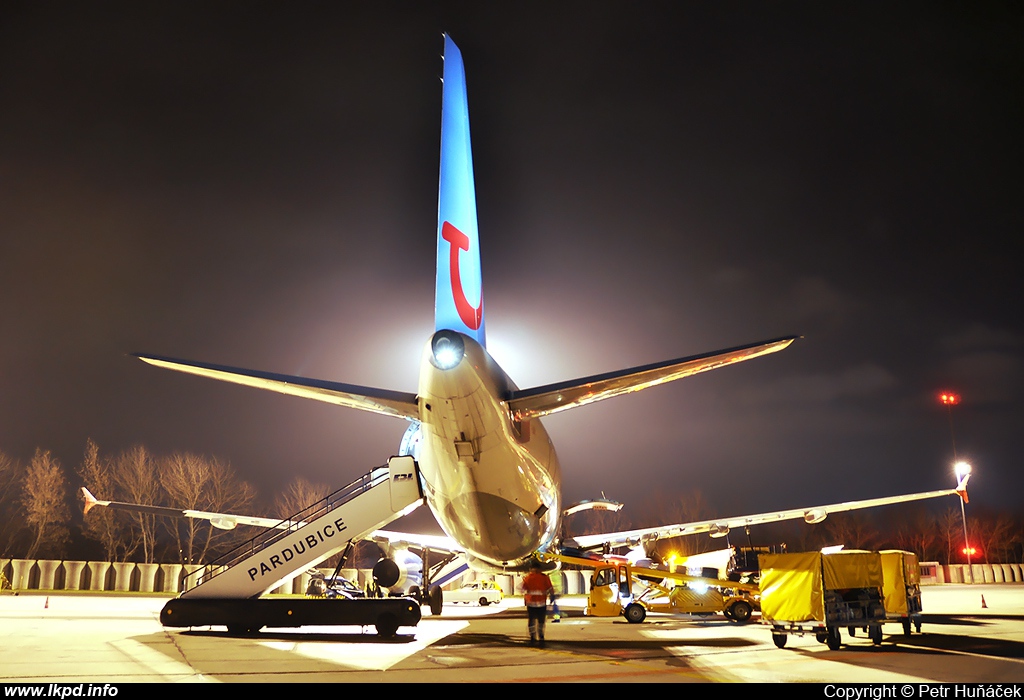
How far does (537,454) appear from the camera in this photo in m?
14.4

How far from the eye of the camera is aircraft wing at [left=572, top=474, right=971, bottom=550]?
2835 centimetres

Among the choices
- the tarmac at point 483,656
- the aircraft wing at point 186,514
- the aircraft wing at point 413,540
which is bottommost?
the tarmac at point 483,656

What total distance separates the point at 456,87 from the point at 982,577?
78.2 m

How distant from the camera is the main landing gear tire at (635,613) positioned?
24.1 m

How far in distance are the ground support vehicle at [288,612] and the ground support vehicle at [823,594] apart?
25.6ft

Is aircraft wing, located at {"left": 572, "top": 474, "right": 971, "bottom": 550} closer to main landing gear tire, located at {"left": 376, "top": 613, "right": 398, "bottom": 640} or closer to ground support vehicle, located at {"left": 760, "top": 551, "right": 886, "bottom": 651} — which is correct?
ground support vehicle, located at {"left": 760, "top": 551, "right": 886, "bottom": 651}

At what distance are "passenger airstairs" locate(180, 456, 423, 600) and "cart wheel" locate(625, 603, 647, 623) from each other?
33.7 feet

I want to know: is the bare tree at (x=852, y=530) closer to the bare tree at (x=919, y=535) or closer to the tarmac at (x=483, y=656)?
the bare tree at (x=919, y=535)

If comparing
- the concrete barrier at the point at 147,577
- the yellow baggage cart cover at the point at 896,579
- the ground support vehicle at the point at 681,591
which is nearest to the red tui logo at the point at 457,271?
the yellow baggage cart cover at the point at 896,579

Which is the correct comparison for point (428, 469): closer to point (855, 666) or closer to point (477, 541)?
point (477, 541)

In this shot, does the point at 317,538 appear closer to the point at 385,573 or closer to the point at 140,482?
the point at 385,573

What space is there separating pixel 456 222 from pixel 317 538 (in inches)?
336

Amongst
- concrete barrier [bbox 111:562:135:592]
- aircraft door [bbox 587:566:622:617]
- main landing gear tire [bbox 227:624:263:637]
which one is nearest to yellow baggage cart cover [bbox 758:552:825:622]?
aircraft door [bbox 587:566:622:617]
